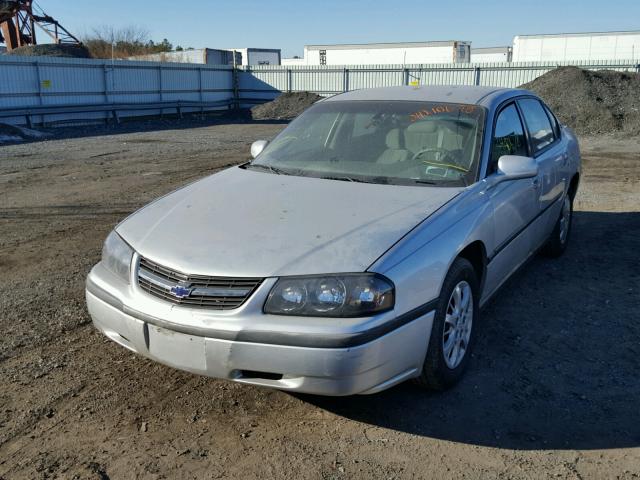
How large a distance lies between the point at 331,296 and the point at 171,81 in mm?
28840

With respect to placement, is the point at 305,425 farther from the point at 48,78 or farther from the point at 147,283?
the point at 48,78

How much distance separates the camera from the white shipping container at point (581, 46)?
129 ft

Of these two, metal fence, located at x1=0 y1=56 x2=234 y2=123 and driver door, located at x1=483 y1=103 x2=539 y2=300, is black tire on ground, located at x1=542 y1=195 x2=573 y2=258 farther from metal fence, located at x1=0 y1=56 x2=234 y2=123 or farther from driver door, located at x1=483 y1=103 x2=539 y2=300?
metal fence, located at x1=0 y1=56 x2=234 y2=123

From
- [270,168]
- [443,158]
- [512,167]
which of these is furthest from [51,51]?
[512,167]

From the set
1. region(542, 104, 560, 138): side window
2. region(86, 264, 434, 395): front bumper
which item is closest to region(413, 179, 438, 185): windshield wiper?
region(86, 264, 434, 395): front bumper

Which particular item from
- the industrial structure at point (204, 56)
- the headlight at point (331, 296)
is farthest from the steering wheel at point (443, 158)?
the industrial structure at point (204, 56)

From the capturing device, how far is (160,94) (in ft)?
95.3

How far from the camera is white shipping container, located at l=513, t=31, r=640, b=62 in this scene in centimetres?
3941

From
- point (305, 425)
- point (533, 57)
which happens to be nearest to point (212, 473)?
point (305, 425)

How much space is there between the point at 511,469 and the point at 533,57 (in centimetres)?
4205

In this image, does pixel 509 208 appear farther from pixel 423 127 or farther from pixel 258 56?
pixel 258 56

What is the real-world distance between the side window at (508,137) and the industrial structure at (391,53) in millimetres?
39938

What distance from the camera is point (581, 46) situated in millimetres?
39844

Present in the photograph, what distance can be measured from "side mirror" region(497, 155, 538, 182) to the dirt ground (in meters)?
1.09
